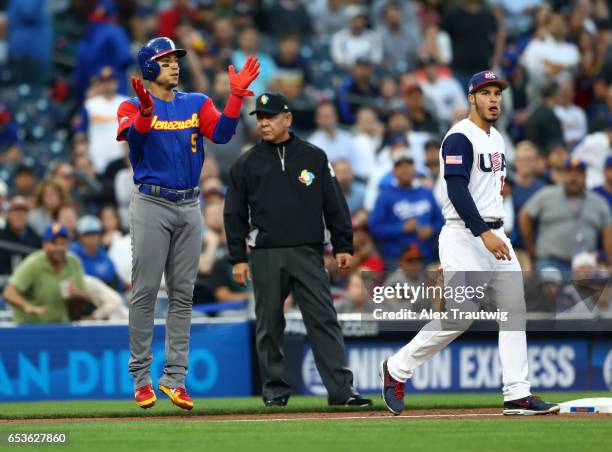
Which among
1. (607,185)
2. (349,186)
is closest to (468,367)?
(607,185)

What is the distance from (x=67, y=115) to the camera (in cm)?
1983

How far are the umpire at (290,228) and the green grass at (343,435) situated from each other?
130cm

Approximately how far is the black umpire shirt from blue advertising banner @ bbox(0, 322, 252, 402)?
126 inches

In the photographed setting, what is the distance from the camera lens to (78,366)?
1382 cm

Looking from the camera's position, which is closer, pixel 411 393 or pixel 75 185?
pixel 411 393

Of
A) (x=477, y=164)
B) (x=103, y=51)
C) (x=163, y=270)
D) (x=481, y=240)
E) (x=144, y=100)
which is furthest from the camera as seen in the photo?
(x=103, y=51)

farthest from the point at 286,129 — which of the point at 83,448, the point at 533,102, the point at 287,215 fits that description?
the point at 533,102

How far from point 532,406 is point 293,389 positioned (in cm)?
447

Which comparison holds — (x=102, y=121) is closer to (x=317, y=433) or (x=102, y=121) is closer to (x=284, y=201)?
(x=284, y=201)

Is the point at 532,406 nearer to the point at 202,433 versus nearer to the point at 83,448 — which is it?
the point at 202,433

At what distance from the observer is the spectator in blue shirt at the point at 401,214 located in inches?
641

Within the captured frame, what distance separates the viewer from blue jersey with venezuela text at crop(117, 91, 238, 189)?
9.98 metres

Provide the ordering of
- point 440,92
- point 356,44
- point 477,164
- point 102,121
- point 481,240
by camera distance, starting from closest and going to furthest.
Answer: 1. point 481,240
2. point 477,164
3. point 102,121
4. point 440,92
5. point 356,44

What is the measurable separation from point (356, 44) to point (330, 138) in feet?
11.9
